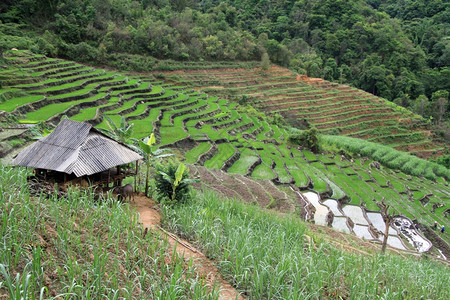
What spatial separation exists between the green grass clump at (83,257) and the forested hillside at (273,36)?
27.5m

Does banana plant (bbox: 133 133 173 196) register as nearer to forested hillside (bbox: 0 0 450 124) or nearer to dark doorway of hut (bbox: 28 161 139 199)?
dark doorway of hut (bbox: 28 161 139 199)

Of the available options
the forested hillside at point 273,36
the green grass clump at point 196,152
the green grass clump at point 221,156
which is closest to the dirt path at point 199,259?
the green grass clump at point 196,152

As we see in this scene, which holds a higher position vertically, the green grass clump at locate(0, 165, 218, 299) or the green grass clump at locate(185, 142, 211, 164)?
the green grass clump at locate(0, 165, 218, 299)

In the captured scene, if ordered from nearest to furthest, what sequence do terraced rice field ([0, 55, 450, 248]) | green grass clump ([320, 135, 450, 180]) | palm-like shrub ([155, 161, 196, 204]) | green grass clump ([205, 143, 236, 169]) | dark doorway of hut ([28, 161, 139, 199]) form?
dark doorway of hut ([28, 161, 139, 199]) < palm-like shrub ([155, 161, 196, 204]) < terraced rice field ([0, 55, 450, 248]) < green grass clump ([205, 143, 236, 169]) < green grass clump ([320, 135, 450, 180])

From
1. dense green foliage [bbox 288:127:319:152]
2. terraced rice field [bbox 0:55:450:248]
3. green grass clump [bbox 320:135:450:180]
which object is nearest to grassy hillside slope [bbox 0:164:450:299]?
terraced rice field [bbox 0:55:450:248]

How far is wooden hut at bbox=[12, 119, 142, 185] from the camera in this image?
730 centimetres

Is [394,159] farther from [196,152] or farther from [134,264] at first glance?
[134,264]

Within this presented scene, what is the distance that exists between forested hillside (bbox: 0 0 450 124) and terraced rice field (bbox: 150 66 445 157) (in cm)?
464

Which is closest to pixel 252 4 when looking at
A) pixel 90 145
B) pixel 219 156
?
pixel 219 156

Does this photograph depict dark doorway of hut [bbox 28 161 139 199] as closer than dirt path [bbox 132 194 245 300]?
No

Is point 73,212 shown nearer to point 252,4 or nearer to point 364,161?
point 364,161

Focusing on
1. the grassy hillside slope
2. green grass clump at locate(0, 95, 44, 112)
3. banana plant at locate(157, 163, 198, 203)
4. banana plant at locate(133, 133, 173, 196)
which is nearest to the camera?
the grassy hillside slope

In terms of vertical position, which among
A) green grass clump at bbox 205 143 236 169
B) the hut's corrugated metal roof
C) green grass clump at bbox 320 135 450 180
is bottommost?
green grass clump at bbox 320 135 450 180

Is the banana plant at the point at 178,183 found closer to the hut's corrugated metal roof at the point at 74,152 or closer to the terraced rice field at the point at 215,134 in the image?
the hut's corrugated metal roof at the point at 74,152
